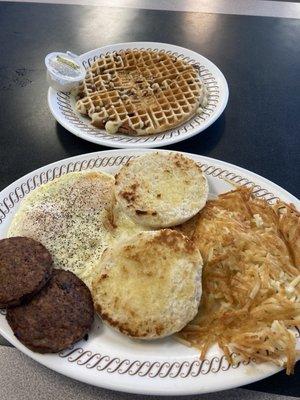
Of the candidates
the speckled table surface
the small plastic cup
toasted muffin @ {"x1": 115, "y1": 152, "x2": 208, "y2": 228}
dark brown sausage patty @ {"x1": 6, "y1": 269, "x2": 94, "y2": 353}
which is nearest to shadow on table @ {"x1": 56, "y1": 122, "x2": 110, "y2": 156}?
the speckled table surface

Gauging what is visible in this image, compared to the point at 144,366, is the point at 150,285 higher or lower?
higher

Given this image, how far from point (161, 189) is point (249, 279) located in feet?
1.45

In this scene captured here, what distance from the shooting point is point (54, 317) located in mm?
1245

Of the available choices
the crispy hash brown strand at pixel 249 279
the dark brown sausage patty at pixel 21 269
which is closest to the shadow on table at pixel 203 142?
the crispy hash brown strand at pixel 249 279

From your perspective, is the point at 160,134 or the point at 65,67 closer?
the point at 160,134

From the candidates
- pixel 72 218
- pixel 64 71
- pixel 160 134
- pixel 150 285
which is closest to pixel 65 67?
pixel 64 71

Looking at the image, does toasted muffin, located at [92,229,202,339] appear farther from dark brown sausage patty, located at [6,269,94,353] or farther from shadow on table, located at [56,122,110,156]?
shadow on table, located at [56,122,110,156]

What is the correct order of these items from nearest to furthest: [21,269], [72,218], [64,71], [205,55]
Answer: [21,269] → [72,218] → [64,71] → [205,55]

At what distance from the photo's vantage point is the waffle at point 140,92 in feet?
6.91

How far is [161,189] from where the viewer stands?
5.26ft

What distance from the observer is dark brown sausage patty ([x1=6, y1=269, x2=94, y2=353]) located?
3.98ft

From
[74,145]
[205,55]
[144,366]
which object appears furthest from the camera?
[205,55]

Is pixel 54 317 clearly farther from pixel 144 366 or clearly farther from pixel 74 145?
pixel 74 145

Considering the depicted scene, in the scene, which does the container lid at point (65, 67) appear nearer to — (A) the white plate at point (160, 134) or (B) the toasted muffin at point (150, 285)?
(A) the white plate at point (160, 134)
